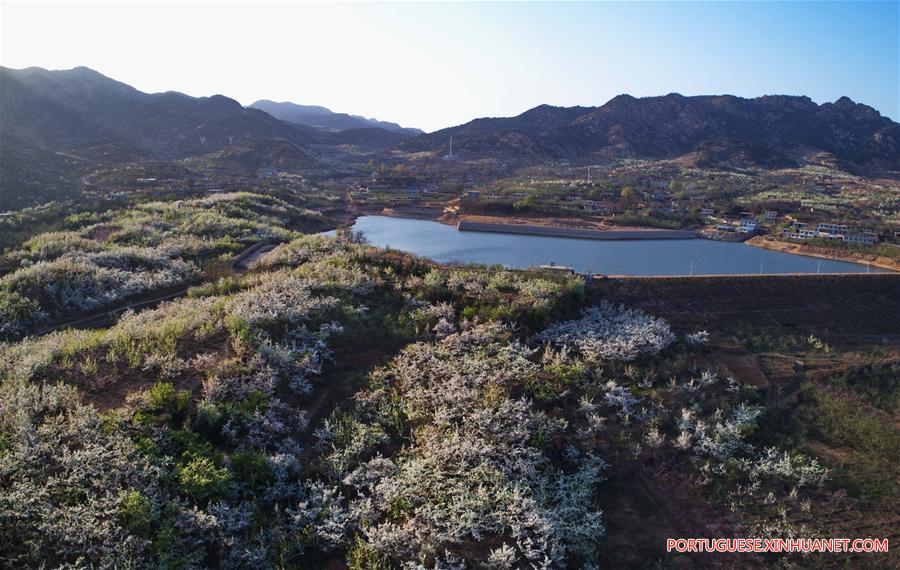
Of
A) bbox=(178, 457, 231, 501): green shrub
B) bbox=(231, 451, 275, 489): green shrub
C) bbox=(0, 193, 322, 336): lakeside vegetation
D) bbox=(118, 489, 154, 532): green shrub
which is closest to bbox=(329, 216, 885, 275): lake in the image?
bbox=(0, 193, 322, 336): lakeside vegetation

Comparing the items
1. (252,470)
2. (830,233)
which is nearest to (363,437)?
(252,470)

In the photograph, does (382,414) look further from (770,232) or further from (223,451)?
(770,232)

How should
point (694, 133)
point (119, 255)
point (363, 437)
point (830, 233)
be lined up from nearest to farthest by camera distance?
point (363, 437) < point (119, 255) < point (830, 233) < point (694, 133)

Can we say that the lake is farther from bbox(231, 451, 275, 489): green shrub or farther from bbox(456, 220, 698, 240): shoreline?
bbox(231, 451, 275, 489): green shrub

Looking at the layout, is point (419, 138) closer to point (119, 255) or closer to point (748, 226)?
point (748, 226)

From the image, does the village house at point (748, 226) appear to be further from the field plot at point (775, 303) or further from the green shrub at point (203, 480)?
the green shrub at point (203, 480)

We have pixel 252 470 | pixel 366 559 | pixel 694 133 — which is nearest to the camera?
pixel 366 559

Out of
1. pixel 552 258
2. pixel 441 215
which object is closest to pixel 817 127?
pixel 441 215
